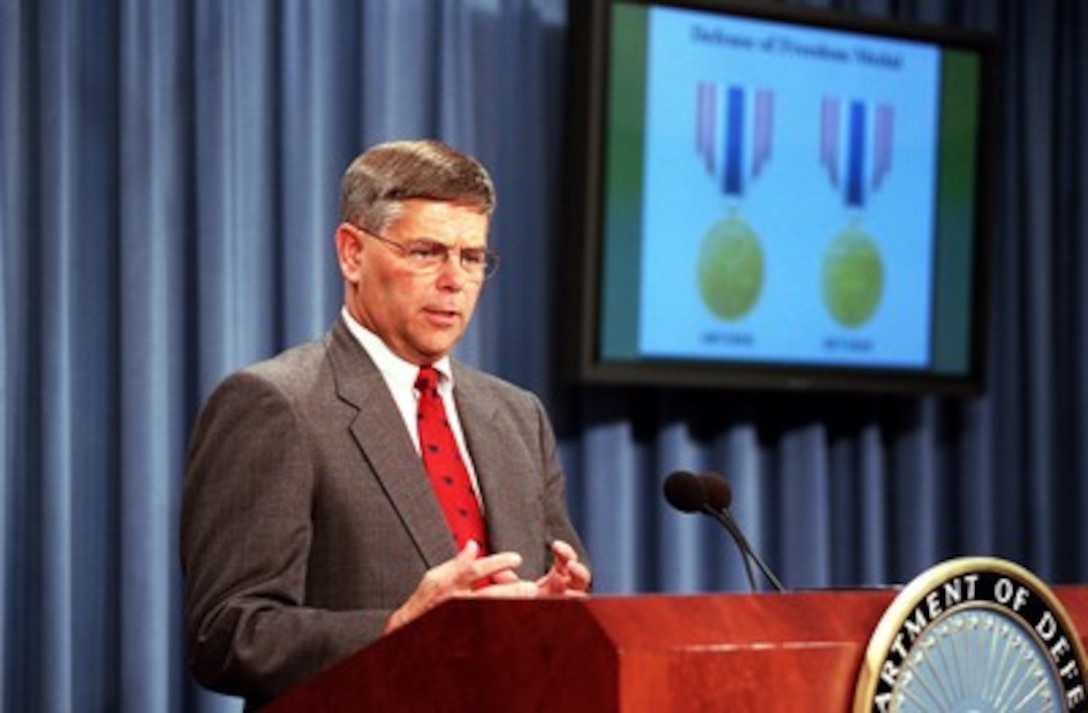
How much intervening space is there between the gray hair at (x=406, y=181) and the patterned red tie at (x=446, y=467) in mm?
223

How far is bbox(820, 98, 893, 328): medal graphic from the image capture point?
4.68 meters

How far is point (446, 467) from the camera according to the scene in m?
2.74

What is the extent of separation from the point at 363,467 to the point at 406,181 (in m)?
0.39

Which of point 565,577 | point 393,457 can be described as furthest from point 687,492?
point 393,457

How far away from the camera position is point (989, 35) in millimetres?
4852

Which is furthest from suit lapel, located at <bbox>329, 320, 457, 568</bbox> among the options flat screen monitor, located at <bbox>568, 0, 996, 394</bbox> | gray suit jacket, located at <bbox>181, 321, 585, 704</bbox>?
flat screen monitor, located at <bbox>568, 0, 996, 394</bbox>

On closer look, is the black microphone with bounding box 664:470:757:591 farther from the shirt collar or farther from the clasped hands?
the shirt collar

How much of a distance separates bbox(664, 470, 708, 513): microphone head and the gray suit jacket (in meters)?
0.35

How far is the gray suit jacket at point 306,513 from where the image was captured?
2.35 meters

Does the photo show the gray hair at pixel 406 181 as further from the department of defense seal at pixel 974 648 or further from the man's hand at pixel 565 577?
the department of defense seal at pixel 974 648

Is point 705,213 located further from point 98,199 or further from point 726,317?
point 98,199

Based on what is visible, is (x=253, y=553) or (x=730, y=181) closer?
(x=253, y=553)

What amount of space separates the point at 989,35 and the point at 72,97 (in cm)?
216

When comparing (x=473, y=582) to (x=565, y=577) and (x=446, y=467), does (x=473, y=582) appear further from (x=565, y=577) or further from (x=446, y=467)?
(x=446, y=467)
